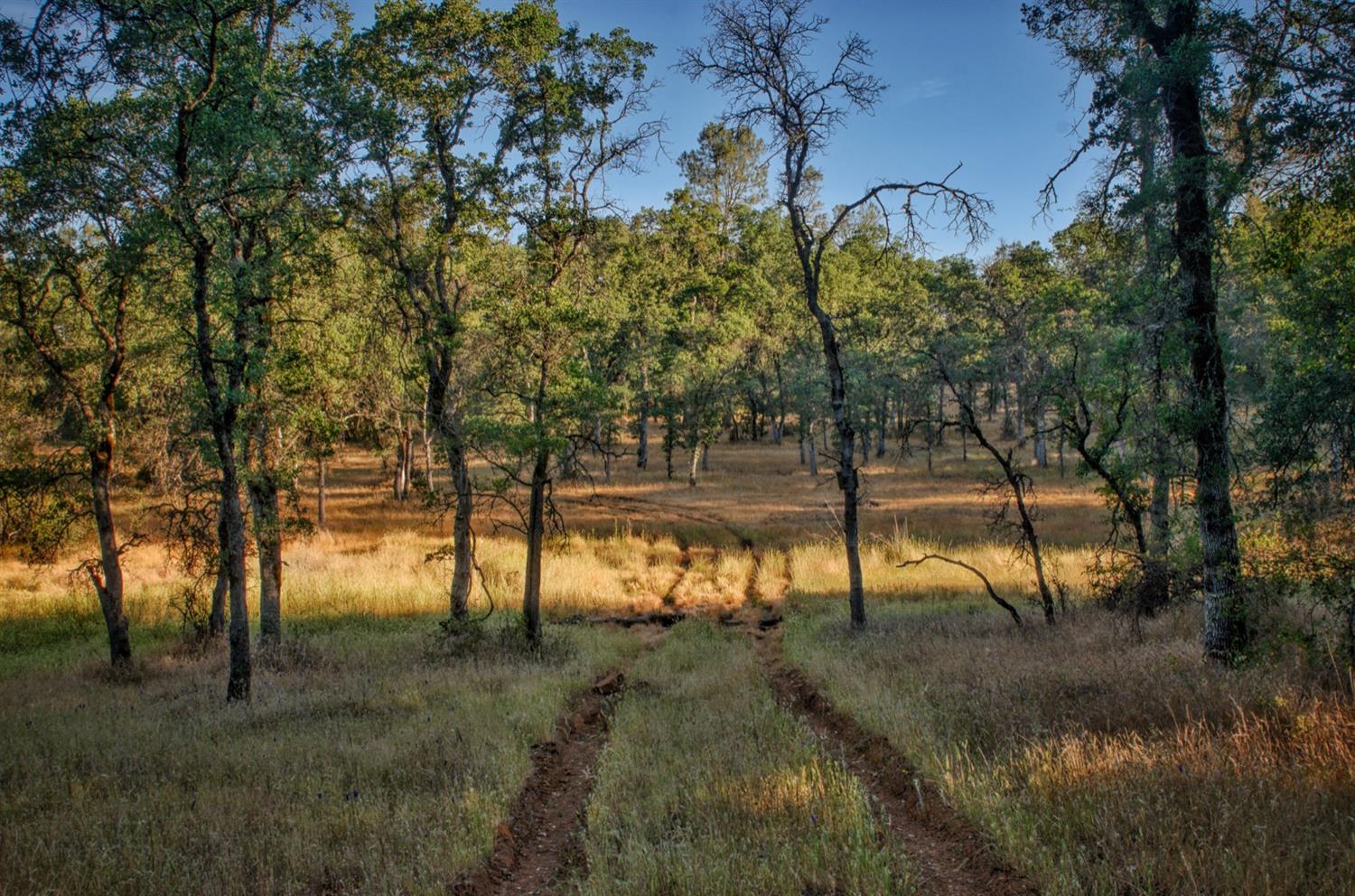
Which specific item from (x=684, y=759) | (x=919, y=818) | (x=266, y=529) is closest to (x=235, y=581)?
(x=266, y=529)

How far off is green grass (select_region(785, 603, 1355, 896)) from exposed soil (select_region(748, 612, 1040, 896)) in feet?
0.54

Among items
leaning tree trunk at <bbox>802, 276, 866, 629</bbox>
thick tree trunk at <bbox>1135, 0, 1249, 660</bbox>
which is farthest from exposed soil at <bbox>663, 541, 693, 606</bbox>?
thick tree trunk at <bbox>1135, 0, 1249, 660</bbox>

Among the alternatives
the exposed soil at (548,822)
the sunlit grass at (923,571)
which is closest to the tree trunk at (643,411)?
the sunlit grass at (923,571)

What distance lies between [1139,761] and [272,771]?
903 centimetres

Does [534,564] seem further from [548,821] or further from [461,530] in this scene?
[548,821]

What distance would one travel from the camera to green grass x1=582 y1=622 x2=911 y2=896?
5.62 metres

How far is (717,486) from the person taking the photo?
42.9 metres

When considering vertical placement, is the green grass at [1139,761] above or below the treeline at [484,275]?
below

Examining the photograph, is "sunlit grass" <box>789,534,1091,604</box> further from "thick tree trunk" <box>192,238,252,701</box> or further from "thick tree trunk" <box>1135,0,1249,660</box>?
"thick tree trunk" <box>192,238,252,701</box>

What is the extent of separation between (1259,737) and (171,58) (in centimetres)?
1598

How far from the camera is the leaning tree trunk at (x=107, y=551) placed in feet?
46.0

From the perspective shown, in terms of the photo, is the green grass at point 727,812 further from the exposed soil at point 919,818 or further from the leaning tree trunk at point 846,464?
the leaning tree trunk at point 846,464

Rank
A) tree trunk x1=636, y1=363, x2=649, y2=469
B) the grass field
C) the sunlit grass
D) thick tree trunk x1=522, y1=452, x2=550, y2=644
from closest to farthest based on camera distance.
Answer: the grass field
thick tree trunk x1=522, y1=452, x2=550, y2=644
the sunlit grass
tree trunk x1=636, y1=363, x2=649, y2=469

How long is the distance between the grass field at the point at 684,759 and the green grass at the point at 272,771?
0.04 meters
